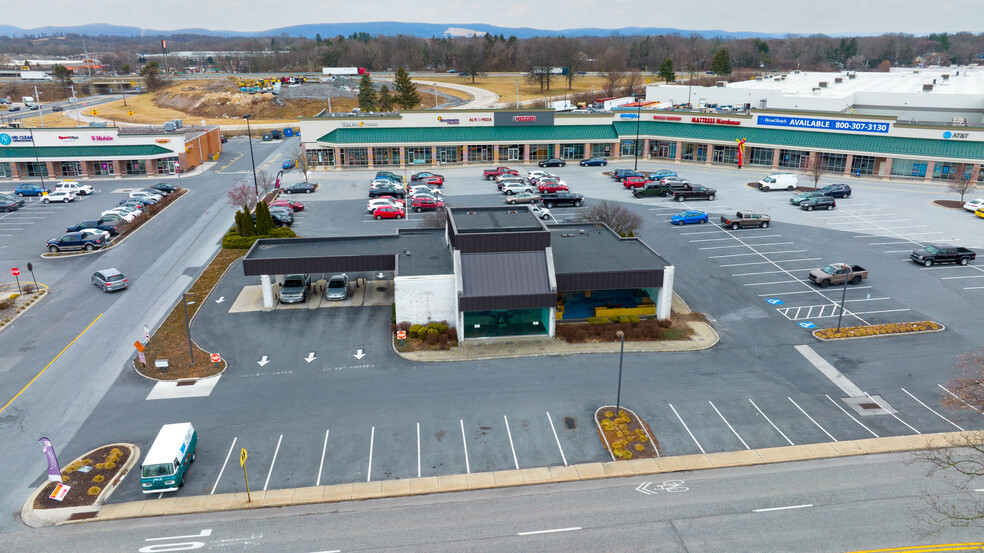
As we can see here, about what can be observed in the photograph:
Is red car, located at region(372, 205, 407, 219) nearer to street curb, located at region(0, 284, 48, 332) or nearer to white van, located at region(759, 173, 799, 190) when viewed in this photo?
street curb, located at region(0, 284, 48, 332)

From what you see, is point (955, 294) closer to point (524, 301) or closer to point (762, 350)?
point (762, 350)

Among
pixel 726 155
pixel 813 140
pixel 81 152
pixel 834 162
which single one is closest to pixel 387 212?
pixel 81 152

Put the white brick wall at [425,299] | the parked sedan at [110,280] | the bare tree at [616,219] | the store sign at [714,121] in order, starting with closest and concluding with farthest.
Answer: the white brick wall at [425,299] < the parked sedan at [110,280] < the bare tree at [616,219] < the store sign at [714,121]

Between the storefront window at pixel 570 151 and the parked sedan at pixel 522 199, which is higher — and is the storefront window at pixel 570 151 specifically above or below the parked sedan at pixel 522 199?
above

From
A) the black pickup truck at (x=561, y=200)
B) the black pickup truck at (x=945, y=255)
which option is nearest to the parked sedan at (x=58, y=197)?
the black pickup truck at (x=561, y=200)

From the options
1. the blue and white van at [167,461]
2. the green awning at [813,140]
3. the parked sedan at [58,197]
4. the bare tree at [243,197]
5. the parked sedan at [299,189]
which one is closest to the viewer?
the blue and white van at [167,461]

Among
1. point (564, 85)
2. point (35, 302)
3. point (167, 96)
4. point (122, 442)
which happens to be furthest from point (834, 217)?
point (167, 96)

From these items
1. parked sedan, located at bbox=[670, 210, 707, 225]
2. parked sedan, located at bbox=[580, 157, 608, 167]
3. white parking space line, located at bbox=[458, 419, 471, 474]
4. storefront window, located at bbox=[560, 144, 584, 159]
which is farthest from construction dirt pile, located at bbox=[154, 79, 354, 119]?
Result: white parking space line, located at bbox=[458, 419, 471, 474]

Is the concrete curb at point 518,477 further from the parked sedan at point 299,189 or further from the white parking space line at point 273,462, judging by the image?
the parked sedan at point 299,189
